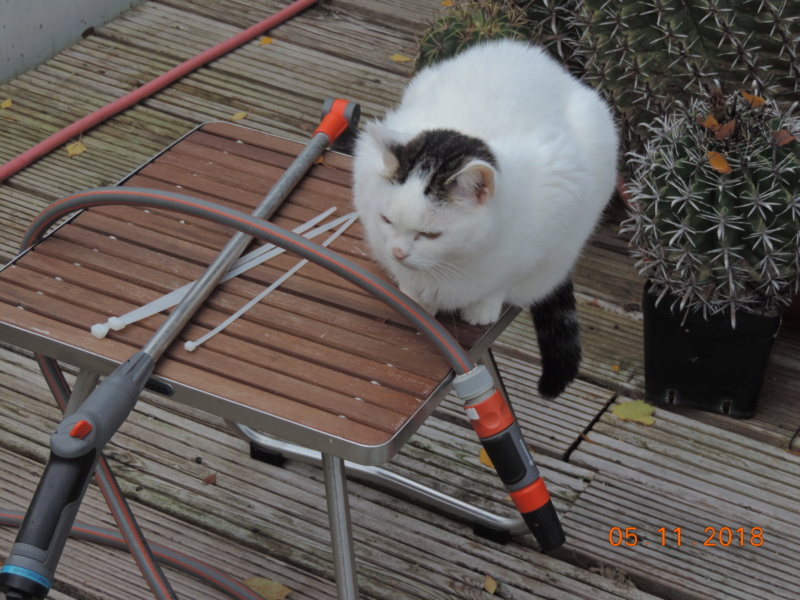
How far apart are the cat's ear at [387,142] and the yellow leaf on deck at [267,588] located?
0.77m

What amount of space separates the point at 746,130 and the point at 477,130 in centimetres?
69

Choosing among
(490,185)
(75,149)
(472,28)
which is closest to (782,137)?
(490,185)

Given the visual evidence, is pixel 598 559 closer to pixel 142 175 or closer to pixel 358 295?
pixel 358 295

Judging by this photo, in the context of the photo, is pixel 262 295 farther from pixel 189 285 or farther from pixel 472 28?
pixel 472 28

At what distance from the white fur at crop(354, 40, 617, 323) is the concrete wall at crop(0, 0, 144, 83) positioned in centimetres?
183

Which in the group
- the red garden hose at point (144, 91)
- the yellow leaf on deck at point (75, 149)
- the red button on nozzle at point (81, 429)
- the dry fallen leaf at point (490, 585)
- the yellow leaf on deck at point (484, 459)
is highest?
the red button on nozzle at point (81, 429)

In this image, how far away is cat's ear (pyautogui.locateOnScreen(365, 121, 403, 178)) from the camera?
125 cm

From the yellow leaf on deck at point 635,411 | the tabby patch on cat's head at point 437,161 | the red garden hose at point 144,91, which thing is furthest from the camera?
the red garden hose at point 144,91

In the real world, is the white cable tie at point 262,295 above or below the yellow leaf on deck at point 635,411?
above

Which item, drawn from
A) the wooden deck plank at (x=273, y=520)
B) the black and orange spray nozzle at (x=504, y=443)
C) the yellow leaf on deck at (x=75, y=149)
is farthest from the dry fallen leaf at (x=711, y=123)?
the yellow leaf on deck at (x=75, y=149)

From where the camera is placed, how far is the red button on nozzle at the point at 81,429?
0.92m

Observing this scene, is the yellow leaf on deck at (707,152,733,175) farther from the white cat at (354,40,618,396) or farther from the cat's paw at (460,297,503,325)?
the cat's paw at (460,297,503,325)

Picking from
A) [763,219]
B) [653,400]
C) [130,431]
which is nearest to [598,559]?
[653,400]

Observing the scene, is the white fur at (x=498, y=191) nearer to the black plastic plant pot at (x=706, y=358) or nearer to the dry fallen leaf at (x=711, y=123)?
the dry fallen leaf at (x=711, y=123)
